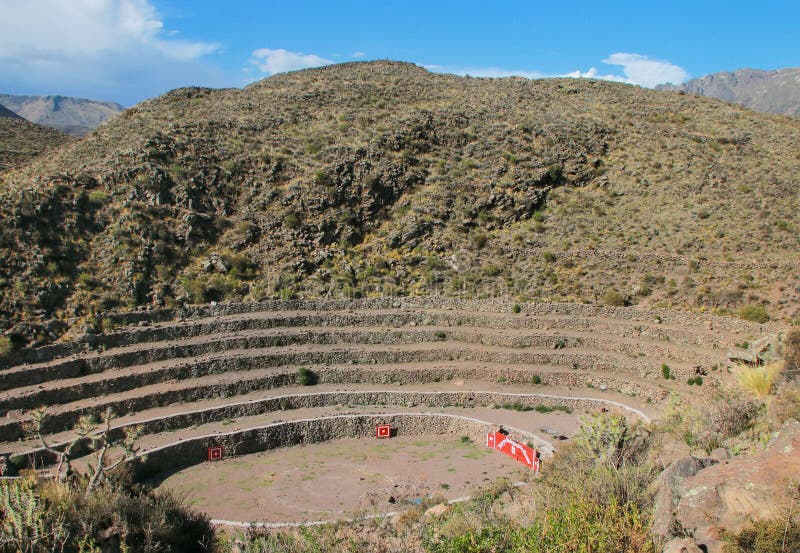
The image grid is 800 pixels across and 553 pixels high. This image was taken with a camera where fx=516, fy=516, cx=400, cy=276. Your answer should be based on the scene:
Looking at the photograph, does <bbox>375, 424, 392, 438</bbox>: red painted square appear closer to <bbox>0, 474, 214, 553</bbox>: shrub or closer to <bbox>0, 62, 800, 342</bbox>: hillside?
<bbox>0, 62, 800, 342</bbox>: hillside

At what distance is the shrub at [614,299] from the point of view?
32522 millimetres

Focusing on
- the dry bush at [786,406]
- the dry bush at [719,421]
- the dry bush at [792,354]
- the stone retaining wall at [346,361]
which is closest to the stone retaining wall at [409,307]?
the stone retaining wall at [346,361]

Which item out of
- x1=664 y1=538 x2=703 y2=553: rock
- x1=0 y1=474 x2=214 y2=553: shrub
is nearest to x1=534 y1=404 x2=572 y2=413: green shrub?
x1=0 y1=474 x2=214 y2=553: shrub

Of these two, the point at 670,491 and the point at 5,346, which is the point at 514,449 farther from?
the point at 5,346

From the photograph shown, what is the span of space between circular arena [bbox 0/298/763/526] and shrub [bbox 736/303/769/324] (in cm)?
110

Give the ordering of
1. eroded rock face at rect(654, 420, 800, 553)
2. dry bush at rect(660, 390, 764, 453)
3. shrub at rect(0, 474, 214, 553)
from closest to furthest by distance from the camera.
→ 1. eroded rock face at rect(654, 420, 800, 553)
2. shrub at rect(0, 474, 214, 553)
3. dry bush at rect(660, 390, 764, 453)

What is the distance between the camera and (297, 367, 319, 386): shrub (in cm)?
2788

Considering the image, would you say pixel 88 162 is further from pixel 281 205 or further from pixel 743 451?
pixel 743 451

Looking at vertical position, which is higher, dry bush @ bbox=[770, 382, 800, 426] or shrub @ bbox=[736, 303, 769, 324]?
dry bush @ bbox=[770, 382, 800, 426]

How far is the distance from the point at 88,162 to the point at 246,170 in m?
11.0

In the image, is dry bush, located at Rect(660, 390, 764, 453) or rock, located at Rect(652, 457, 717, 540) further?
dry bush, located at Rect(660, 390, 764, 453)

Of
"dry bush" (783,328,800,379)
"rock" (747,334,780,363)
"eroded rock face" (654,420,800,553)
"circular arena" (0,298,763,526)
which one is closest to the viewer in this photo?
"eroded rock face" (654,420,800,553)

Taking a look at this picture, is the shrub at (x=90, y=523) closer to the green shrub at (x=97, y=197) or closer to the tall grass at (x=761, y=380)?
the tall grass at (x=761, y=380)

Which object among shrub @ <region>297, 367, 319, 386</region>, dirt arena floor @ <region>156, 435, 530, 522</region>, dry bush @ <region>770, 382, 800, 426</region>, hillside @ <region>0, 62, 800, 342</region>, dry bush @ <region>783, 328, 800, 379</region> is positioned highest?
hillside @ <region>0, 62, 800, 342</region>
